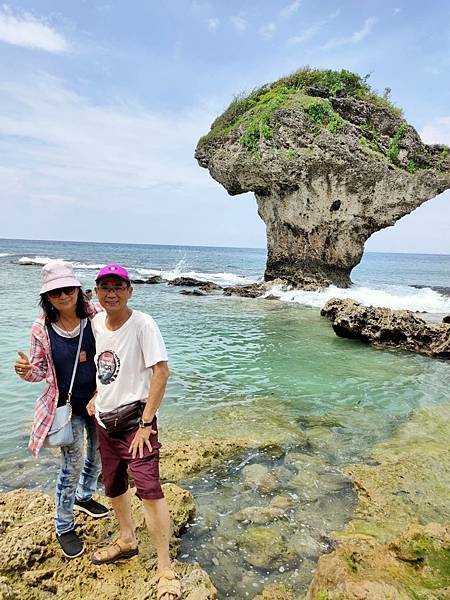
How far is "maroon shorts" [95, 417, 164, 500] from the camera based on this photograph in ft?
9.21

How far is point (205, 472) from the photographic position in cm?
483

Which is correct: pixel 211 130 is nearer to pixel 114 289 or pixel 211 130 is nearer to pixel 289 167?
pixel 289 167

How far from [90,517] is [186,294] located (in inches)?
786

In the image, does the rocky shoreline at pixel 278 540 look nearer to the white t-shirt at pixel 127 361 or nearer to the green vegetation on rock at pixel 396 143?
the white t-shirt at pixel 127 361

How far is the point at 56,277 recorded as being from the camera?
3047mm

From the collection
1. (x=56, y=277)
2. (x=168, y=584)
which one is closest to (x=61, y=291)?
(x=56, y=277)

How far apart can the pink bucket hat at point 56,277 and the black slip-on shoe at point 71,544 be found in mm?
1847

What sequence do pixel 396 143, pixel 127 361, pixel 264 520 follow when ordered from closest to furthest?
pixel 127 361
pixel 264 520
pixel 396 143

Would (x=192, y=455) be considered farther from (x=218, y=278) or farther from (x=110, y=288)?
(x=218, y=278)

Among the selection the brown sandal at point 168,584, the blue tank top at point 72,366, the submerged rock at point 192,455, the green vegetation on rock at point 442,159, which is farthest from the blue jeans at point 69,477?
the green vegetation on rock at point 442,159

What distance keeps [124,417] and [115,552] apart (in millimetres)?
1029

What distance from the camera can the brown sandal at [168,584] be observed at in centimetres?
264

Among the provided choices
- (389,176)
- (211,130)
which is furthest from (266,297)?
(211,130)

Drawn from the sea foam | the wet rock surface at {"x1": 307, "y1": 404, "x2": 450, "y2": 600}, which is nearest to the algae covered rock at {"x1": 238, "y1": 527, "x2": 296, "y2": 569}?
the wet rock surface at {"x1": 307, "y1": 404, "x2": 450, "y2": 600}
